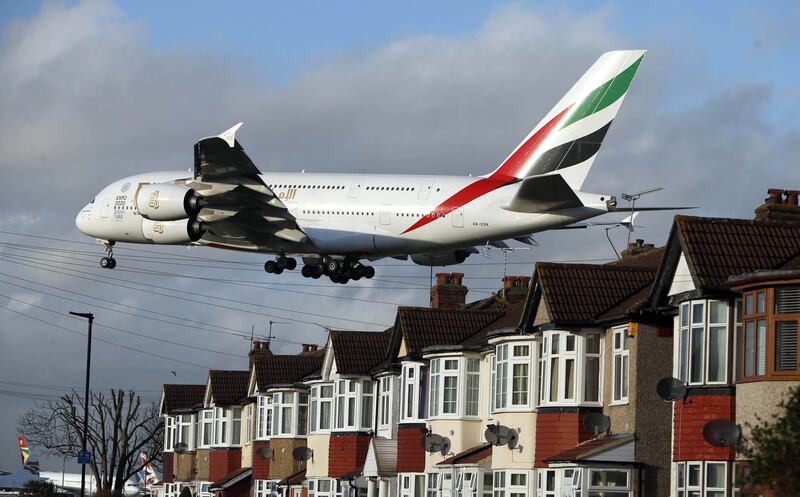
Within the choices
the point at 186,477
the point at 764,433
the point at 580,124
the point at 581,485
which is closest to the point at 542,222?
the point at 580,124

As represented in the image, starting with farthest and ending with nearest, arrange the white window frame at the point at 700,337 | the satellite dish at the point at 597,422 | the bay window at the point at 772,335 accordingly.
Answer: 1. the satellite dish at the point at 597,422
2. the white window frame at the point at 700,337
3. the bay window at the point at 772,335

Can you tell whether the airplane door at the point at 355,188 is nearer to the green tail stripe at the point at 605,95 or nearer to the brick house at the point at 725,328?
the green tail stripe at the point at 605,95

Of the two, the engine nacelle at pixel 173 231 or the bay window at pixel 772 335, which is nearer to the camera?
the bay window at pixel 772 335

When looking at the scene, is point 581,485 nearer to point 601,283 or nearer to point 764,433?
point 601,283

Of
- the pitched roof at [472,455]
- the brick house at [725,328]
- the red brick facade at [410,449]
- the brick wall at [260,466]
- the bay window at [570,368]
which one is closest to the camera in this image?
the brick house at [725,328]

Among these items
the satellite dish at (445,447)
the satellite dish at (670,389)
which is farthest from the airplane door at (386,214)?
the satellite dish at (670,389)

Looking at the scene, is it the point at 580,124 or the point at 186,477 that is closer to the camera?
the point at 580,124
